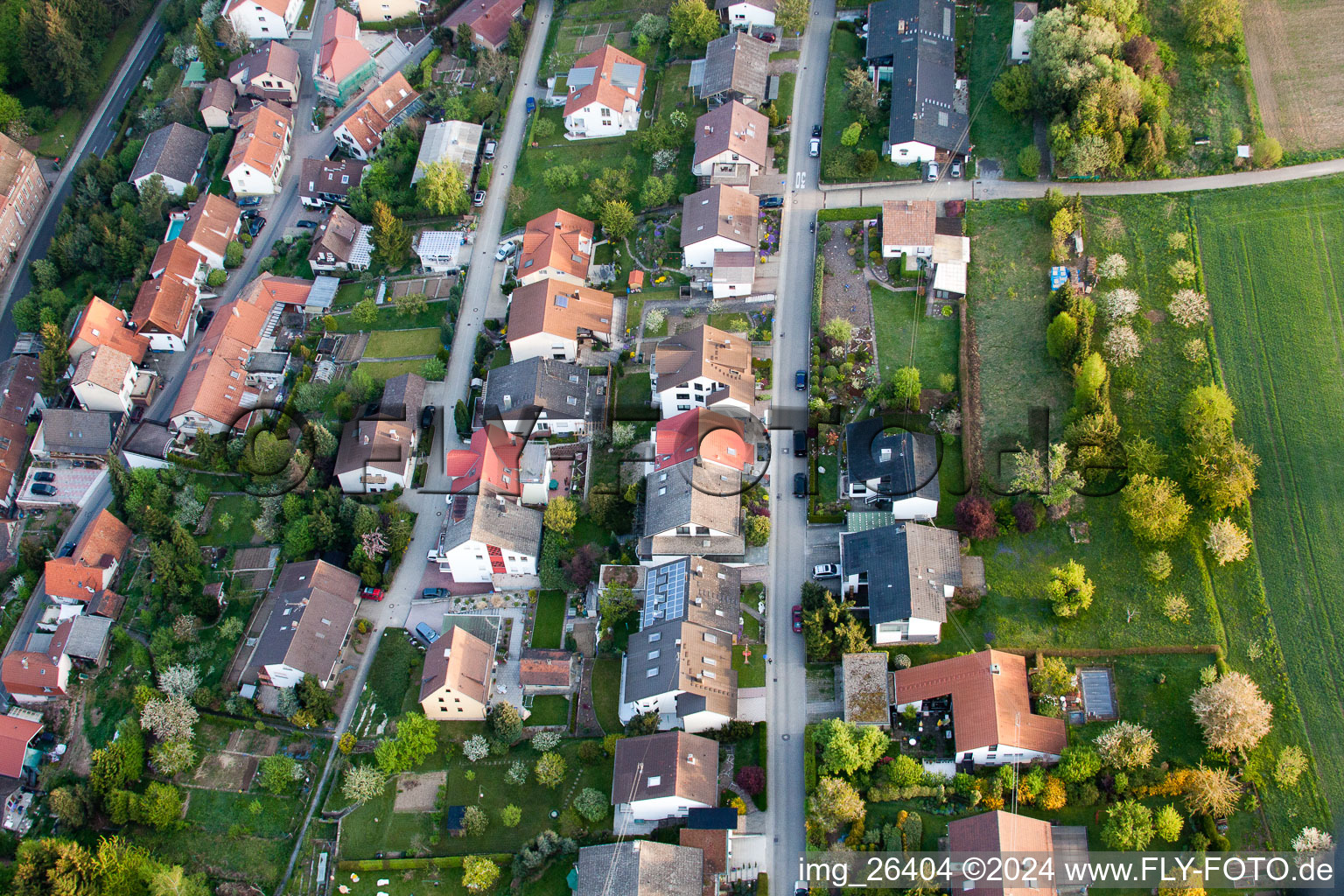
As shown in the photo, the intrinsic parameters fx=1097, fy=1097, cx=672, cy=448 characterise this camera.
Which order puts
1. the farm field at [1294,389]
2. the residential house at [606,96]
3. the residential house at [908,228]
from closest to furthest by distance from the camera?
1. the farm field at [1294,389]
2. the residential house at [908,228]
3. the residential house at [606,96]

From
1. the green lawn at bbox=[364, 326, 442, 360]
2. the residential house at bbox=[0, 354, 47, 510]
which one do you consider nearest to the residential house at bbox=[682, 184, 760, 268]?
the green lawn at bbox=[364, 326, 442, 360]

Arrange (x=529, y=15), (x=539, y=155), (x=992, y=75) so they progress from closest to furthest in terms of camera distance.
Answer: (x=992, y=75)
(x=539, y=155)
(x=529, y=15)

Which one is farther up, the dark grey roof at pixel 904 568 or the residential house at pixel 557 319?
the residential house at pixel 557 319

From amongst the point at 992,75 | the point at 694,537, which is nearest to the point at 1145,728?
the point at 694,537

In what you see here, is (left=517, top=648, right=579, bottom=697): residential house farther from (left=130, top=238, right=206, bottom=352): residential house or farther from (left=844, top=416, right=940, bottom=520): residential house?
(left=130, top=238, right=206, bottom=352): residential house

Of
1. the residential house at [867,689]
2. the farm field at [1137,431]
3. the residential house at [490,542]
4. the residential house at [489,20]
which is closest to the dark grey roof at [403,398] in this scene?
the residential house at [490,542]

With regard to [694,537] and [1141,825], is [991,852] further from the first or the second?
[694,537]

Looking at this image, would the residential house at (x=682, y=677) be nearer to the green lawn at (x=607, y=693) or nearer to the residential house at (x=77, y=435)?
the green lawn at (x=607, y=693)

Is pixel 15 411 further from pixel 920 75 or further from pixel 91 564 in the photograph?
pixel 920 75
